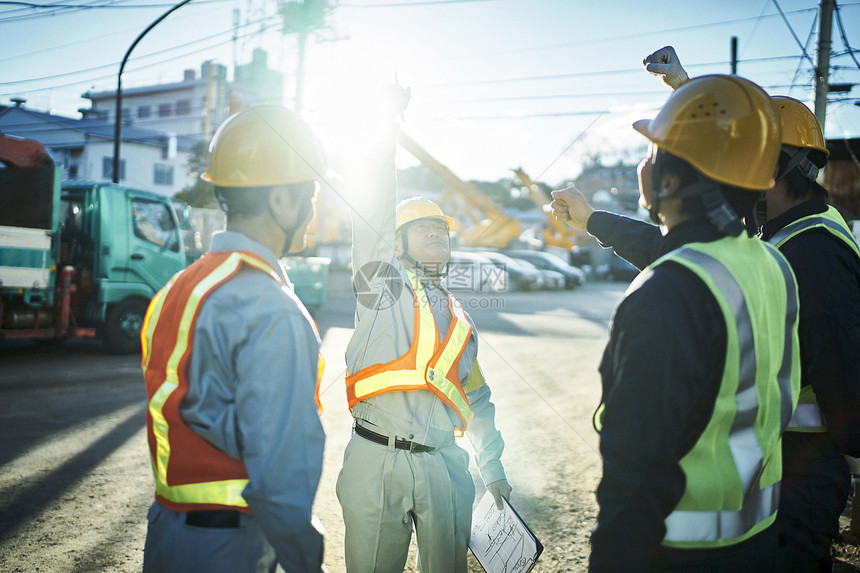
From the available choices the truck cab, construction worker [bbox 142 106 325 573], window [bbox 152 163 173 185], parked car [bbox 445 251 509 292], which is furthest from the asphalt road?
window [bbox 152 163 173 185]

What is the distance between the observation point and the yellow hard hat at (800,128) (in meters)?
2.30

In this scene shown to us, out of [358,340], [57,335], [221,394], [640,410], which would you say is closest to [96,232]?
[57,335]

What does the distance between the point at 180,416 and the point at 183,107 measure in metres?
51.2

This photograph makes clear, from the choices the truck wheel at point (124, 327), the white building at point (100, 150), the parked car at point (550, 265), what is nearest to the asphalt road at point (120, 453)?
the truck wheel at point (124, 327)

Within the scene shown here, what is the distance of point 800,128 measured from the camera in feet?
7.63

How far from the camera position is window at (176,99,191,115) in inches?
1825

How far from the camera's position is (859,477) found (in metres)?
3.96

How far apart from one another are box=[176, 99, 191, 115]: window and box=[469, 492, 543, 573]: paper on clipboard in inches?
1968

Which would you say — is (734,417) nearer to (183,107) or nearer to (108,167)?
(108,167)

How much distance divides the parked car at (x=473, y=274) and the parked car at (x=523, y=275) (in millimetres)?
1724

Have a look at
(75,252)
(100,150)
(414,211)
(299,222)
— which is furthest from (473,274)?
(100,150)

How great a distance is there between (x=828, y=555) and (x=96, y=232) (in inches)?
410

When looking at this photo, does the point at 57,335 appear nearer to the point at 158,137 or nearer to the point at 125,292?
the point at 125,292

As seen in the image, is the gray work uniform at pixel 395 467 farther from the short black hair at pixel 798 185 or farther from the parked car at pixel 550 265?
the parked car at pixel 550 265
